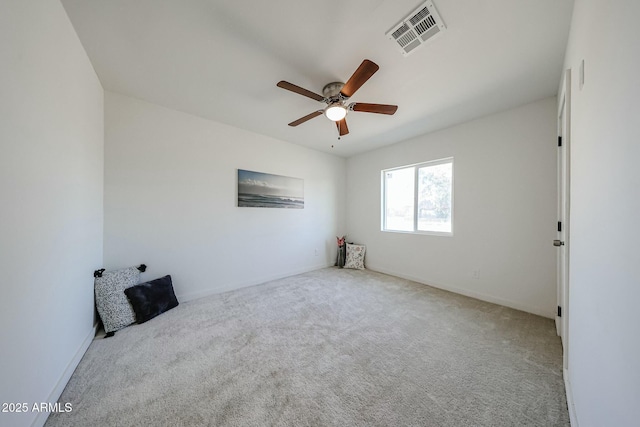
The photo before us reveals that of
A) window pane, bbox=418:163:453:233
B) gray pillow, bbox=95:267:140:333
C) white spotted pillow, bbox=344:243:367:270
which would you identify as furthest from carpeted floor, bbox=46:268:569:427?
white spotted pillow, bbox=344:243:367:270

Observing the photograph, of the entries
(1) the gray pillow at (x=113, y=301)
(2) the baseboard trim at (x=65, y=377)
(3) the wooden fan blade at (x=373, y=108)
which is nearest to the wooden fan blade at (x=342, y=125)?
(3) the wooden fan blade at (x=373, y=108)

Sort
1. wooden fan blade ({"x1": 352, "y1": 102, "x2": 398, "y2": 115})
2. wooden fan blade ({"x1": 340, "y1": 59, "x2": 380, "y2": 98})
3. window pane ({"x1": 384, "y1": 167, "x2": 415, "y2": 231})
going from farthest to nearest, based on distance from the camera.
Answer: window pane ({"x1": 384, "y1": 167, "x2": 415, "y2": 231}) → wooden fan blade ({"x1": 352, "y1": 102, "x2": 398, "y2": 115}) → wooden fan blade ({"x1": 340, "y1": 59, "x2": 380, "y2": 98})

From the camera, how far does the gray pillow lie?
211 cm

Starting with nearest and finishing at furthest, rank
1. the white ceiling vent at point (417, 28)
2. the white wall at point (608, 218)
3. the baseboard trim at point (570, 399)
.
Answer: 1. the white wall at point (608, 218)
2. the baseboard trim at point (570, 399)
3. the white ceiling vent at point (417, 28)

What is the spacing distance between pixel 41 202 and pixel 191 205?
5.62 feet

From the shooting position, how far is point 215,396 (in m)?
1.39

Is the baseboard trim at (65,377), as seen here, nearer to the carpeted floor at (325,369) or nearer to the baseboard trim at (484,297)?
the carpeted floor at (325,369)

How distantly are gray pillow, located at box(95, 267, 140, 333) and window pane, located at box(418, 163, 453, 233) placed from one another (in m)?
4.10

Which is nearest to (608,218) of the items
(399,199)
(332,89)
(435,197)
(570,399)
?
(570,399)

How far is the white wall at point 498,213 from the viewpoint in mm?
2465

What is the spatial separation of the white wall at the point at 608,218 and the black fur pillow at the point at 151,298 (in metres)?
3.25

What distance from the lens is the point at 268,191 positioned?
3.68 m

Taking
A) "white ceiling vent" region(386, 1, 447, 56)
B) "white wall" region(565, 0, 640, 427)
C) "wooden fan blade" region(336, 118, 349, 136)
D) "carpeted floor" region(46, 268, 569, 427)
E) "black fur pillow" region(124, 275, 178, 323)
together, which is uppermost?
"white ceiling vent" region(386, 1, 447, 56)

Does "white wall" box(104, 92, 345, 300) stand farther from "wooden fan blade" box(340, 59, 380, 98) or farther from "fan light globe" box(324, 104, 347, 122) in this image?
"wooden fan blade" box(340, 59, 380, 98)
